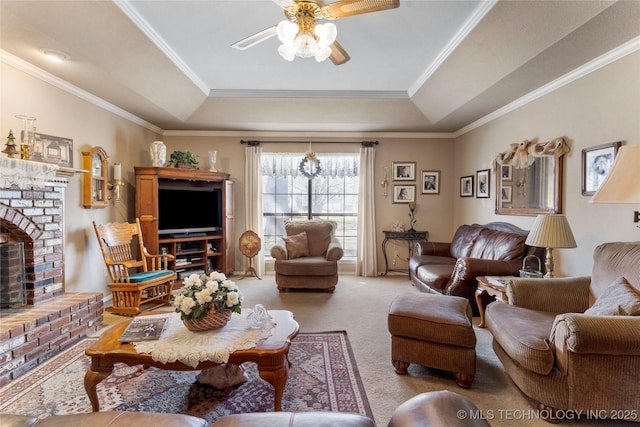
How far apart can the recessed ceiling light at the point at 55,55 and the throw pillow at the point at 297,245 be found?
3191 mm

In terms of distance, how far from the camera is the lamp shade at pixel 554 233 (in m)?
2.62

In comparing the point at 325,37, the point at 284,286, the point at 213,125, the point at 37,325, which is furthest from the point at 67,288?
the point at 325,37

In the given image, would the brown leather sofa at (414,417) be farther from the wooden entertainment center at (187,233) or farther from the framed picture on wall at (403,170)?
the framed picture on wall at (403,170)

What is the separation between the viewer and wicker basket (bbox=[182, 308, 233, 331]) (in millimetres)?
1981

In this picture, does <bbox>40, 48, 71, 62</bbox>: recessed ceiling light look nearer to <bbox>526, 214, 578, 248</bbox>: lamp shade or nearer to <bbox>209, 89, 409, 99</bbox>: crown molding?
<bbox>209, 89, 409, 99</bbox>: crown molding

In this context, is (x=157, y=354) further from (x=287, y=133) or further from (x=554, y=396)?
(x=287, y=133)

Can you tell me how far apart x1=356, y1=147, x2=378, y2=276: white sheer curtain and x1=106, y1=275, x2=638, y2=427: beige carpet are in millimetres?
660

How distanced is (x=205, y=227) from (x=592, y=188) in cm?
485

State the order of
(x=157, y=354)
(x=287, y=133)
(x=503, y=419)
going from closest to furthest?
(x=157, y=354), (x=503, y=419), (x=287, y=133)

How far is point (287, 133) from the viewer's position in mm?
5582

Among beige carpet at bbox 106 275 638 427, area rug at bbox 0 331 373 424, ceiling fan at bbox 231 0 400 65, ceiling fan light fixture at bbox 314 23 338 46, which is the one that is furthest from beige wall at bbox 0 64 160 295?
ceiling fan light fixture at bbox 314 23 338 46

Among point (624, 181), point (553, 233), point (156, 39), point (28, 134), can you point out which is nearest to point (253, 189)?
point (156, 39)

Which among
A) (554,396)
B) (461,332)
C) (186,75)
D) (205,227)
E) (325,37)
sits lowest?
(554,396)

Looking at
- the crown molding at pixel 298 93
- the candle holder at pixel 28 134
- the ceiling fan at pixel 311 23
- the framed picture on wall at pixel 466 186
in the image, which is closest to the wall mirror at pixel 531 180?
the framed picture on wall at pixel 466 186
